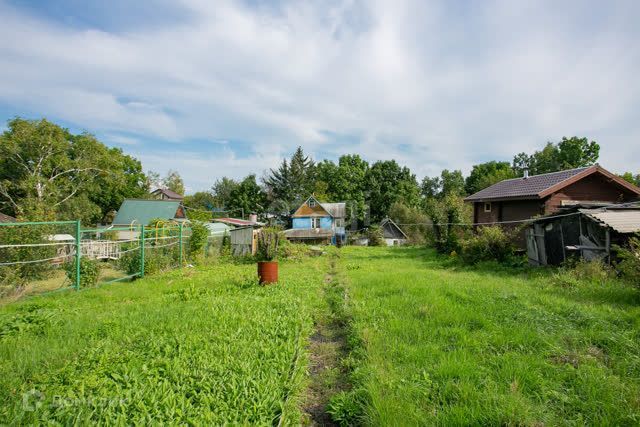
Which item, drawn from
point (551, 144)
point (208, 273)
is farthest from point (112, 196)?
point (551, 144)

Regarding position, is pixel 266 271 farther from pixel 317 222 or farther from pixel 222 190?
pixel 222 190

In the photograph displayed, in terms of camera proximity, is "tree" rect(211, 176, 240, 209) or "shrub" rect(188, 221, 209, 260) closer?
"shrub" rect(188, 221, 209, 260)

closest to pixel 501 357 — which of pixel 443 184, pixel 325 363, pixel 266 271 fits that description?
pixel 325 363

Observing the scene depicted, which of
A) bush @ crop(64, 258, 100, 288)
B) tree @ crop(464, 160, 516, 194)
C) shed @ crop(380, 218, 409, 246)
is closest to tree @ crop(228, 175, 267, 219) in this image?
shed @ crop(380, 218, 409, 246)

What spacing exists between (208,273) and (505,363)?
9335 millimetres

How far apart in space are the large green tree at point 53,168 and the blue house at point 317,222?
65.5ft

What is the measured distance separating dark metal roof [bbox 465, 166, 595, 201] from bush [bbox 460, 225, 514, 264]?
4.18m

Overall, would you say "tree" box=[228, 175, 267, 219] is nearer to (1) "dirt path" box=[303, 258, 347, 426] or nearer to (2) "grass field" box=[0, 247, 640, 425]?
(2) "grass field" box=[0, 247, 640, 425]

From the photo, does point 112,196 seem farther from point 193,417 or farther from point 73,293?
point 193,417

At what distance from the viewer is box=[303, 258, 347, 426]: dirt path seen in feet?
10.7

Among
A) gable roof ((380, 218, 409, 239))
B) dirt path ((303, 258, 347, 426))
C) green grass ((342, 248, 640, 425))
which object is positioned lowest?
dirt path ((303, 258, 347, 426))

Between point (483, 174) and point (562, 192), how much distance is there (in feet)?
123

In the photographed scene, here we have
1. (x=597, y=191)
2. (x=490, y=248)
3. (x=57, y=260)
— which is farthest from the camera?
(x=597, y=191)

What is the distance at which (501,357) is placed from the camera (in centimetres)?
388
